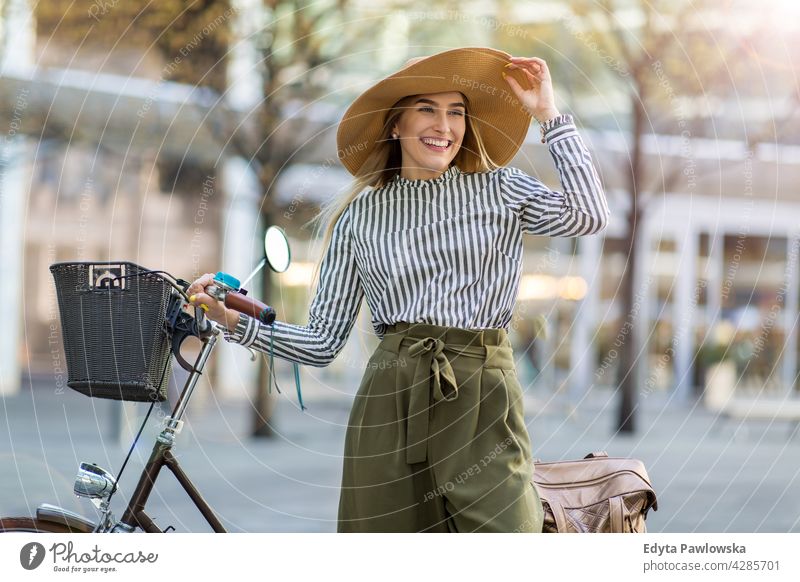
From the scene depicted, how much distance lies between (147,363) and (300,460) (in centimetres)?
691

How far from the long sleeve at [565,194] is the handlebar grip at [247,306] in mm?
697

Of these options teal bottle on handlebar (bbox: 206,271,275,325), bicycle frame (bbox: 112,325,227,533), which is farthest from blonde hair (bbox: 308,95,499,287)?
bicycle frame (bbox: 112,325,227,533)

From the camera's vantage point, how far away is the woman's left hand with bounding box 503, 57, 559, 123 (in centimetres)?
289

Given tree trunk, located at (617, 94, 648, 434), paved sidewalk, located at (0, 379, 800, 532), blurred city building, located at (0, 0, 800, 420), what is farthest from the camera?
tree trunk, located at (617, 94, 648, 434)

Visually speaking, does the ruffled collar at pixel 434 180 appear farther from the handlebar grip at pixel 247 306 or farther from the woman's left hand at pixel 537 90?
the handlebar grip at pixel 247 306

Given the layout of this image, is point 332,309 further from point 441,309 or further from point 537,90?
point 537,90

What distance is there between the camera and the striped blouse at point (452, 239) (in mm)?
2846

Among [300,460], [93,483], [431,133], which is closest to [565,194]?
[431,133]

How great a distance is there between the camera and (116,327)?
2.71m

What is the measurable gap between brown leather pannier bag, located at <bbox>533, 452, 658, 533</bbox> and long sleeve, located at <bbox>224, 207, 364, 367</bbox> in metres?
0.68

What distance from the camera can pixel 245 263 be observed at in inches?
584

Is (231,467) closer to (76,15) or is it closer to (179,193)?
(76,15)

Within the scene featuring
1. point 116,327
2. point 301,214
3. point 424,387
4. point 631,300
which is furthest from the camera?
point 631,300

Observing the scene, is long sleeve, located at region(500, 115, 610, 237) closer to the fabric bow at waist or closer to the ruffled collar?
the ruffled collar
